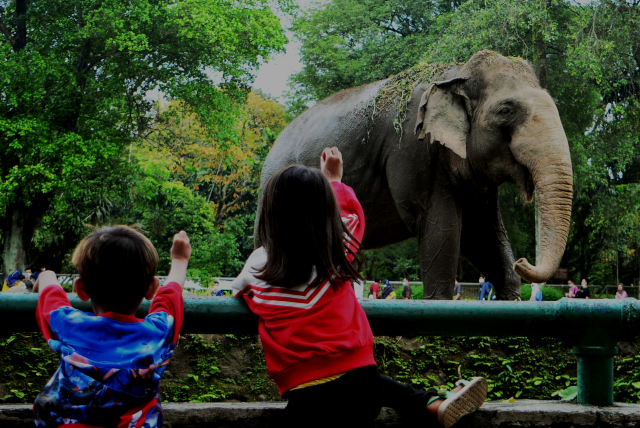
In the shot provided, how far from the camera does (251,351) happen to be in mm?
3049

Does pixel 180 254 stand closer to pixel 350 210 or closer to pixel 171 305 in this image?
pixel 171 305

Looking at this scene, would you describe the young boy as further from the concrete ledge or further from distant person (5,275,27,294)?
distant person (5,275,27,294)

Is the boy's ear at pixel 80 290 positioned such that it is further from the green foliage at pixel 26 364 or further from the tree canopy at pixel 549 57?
the tree canopy at pixel 549 57

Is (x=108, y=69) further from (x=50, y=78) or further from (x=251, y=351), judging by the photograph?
(x=251, y=351)

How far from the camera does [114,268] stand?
7.02 feet

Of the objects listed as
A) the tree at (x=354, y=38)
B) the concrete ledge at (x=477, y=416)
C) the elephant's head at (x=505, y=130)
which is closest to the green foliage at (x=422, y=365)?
the concrete ledge at (x=477, y=416)

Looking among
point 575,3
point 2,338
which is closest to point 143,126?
point 575,3

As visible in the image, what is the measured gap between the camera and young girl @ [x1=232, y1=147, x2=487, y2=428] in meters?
2.27

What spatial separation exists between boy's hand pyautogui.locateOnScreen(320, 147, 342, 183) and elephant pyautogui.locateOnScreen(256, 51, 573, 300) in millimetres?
2077

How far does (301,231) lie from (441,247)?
3.19 metres

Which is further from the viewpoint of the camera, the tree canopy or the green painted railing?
the tree canopy

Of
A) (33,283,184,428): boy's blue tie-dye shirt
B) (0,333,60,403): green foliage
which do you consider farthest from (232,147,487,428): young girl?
(0,333,60,403): green foliage

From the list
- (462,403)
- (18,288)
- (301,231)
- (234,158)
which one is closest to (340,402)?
(462,403)

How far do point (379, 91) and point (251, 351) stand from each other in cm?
363
